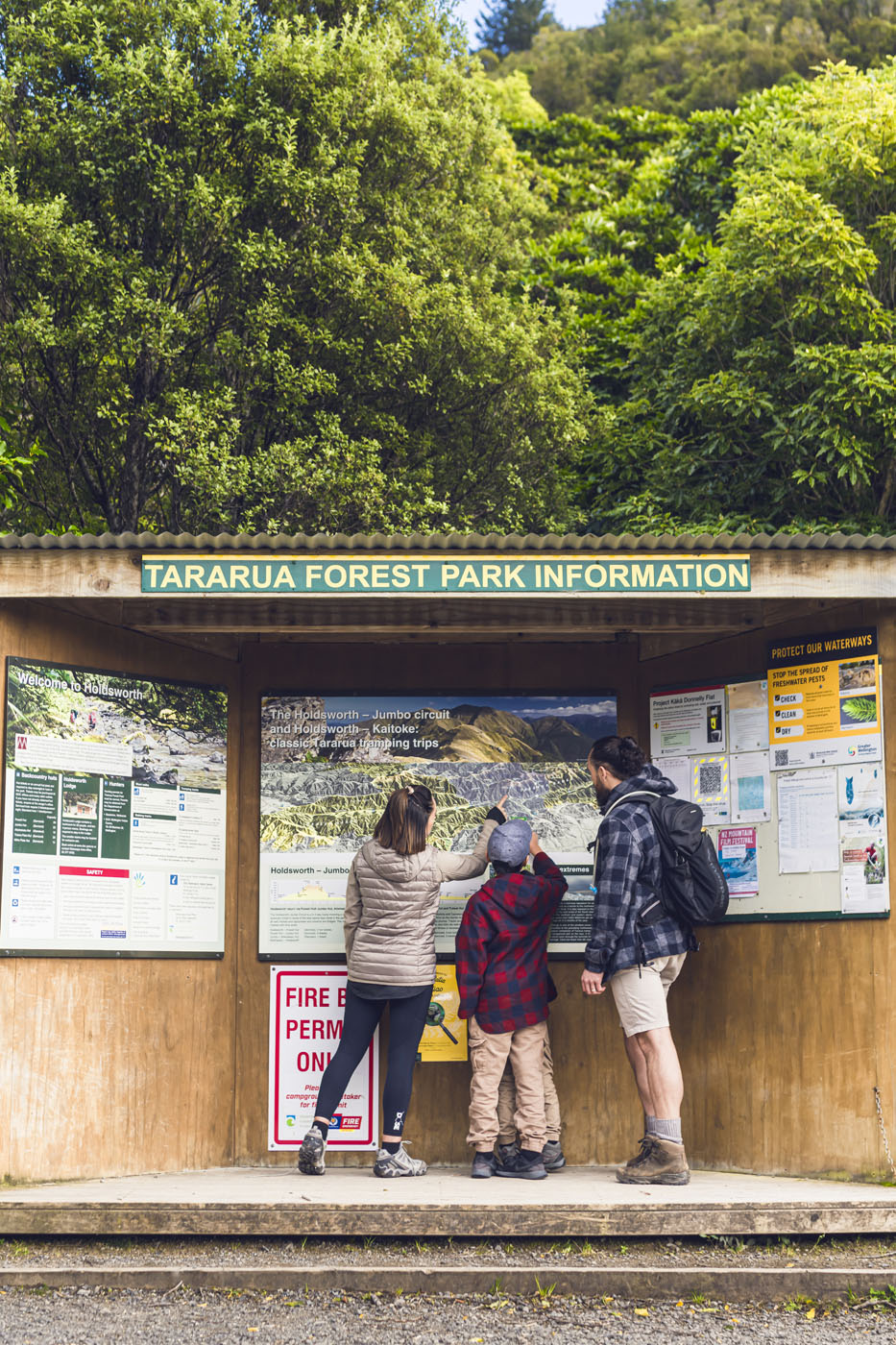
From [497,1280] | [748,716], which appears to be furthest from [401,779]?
[497,1280]

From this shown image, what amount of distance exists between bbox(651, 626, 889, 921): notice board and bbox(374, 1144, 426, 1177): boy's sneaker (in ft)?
6.60

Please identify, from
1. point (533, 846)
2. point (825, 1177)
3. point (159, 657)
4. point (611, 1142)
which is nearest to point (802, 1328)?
point (825, 1177)

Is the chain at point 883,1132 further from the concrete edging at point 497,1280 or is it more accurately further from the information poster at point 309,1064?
the information poster at point 309,1064

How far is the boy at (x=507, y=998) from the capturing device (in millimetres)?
6359

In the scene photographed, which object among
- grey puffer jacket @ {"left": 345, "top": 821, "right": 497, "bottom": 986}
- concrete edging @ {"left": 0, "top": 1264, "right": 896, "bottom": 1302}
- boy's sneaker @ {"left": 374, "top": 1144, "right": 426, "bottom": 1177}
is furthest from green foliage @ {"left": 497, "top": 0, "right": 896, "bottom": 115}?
concrete edging @ {"left": 0, "top": 1264, "right": 896, "bottom": 1302}

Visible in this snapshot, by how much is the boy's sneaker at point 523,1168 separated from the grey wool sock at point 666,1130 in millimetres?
616

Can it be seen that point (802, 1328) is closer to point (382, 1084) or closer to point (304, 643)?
point (382, 1084)

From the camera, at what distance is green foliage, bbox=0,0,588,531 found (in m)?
15.3

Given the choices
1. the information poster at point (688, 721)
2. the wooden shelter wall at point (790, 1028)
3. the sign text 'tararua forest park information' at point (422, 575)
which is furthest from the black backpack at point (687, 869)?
the sign text 'tararua forest park information' at point (422, 575)

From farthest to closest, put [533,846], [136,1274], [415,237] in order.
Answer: [415,237] → [533,846] → [136,1274]

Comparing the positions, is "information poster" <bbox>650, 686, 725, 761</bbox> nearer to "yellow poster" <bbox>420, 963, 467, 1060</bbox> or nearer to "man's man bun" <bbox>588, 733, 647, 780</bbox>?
"man's man bun" <bbox>588, 733, 647, 780</bbox>

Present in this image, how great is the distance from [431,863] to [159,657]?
6.04 ft

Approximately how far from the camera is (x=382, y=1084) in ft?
22.8

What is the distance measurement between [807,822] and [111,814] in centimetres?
347
